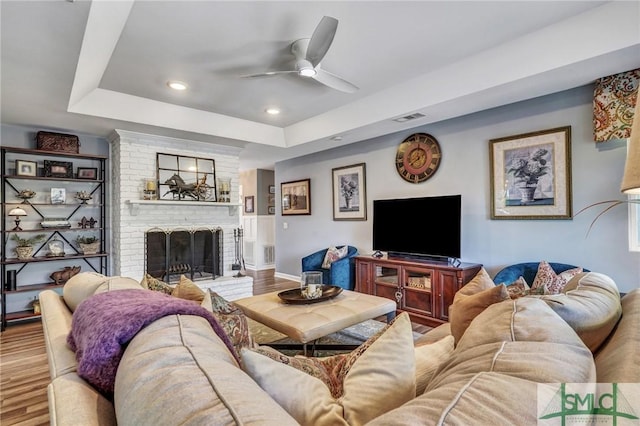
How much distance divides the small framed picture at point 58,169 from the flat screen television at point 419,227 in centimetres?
383

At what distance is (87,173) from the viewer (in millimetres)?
4121

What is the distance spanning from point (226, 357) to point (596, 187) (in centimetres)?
342

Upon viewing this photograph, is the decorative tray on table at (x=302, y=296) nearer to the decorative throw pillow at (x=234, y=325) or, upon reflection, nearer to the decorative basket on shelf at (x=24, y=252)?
the decorative throw pillow at (x=234, y=325)

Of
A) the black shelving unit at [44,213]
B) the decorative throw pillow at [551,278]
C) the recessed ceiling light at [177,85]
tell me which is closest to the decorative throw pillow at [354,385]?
the decorative throw pillow at [551,278]

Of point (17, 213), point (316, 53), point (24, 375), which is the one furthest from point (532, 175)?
point (17, 213)

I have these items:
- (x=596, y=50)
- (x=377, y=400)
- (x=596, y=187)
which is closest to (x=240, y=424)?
(x=377, y=400)

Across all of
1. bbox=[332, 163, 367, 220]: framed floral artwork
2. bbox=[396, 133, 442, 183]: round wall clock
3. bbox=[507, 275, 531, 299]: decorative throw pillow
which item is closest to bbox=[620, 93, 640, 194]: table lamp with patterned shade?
bbox=[507, 275, 531, 299]: decorative throw pillow

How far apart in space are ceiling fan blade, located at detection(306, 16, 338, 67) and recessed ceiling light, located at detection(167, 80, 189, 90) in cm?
150

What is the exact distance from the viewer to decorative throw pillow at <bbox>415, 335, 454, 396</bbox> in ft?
3.01

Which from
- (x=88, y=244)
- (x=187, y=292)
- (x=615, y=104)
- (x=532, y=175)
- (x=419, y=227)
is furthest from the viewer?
(x=88, y=244)

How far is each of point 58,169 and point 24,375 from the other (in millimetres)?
2450

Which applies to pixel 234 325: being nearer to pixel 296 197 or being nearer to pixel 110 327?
pixel 110 327

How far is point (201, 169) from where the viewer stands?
471 cm

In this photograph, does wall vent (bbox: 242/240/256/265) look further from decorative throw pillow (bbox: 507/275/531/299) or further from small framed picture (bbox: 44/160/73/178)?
decorative throw pillow (bbox: 507/275/531/299)
